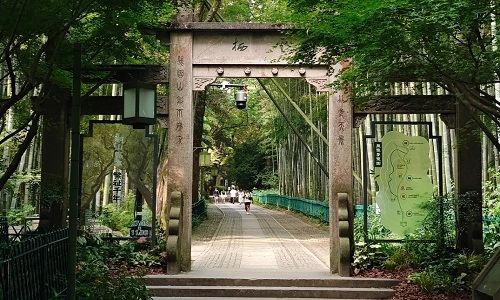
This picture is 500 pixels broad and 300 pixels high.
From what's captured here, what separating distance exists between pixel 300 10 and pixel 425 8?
1.68 meters

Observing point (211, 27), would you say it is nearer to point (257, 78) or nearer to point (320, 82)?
point (257, 78)

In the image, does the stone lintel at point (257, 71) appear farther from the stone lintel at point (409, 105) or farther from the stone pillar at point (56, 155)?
the stone pillar at point (56, 155)

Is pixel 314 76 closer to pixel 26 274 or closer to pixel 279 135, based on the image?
pixel 26 274

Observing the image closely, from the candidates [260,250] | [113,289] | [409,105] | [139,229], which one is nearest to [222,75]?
[139,229]

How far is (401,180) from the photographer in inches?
403

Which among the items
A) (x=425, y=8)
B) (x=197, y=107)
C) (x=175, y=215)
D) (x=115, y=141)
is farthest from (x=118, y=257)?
(x=197, y=107)

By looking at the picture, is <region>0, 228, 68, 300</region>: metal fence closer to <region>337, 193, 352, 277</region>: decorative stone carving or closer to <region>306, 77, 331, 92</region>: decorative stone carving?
<region>337, 193, 352, 277</region>: decorative stone carving

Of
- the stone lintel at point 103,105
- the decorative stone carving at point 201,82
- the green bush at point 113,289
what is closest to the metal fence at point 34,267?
the green bush at point 113,289

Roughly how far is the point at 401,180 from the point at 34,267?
6.60 m

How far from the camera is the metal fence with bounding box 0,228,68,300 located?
4781 millimetres

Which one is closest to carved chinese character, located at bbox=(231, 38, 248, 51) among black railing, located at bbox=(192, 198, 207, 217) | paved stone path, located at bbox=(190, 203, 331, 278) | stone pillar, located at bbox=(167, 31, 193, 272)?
stone pillar, located at bbox=(167, 31, 193, 272)

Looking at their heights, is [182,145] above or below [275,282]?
above

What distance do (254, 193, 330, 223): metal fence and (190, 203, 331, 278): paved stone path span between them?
522mm

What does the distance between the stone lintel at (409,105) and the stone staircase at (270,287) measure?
2769 mm
